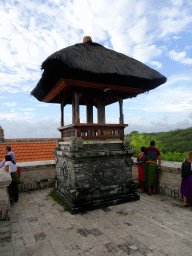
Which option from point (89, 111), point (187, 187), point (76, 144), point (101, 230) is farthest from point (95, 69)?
point (187, 187)

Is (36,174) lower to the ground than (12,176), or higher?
lower

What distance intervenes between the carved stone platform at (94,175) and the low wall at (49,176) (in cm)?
113

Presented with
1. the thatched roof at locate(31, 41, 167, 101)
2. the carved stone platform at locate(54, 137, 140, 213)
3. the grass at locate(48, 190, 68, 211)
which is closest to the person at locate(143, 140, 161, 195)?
the carved stone platform at locate(54, 137, 140, 213)

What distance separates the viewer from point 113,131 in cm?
566

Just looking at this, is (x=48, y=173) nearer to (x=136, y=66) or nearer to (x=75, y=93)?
(x=75, y=93)

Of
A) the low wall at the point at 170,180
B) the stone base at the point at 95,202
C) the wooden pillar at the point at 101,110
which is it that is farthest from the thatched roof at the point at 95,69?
the stone base at the point at 95,202

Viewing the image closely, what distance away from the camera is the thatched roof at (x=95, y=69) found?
4422 mm

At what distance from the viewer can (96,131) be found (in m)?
5.46

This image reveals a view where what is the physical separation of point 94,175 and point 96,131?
4.28 feet

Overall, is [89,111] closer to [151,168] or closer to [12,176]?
[151,168]

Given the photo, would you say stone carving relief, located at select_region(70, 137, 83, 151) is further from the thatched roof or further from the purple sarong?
the purple sarong

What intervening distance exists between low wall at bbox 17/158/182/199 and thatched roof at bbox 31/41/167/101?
2.72 meters

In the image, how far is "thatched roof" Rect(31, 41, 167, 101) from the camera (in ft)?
14.5

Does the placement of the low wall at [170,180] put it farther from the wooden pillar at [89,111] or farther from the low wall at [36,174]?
the low wall at [36,174]
